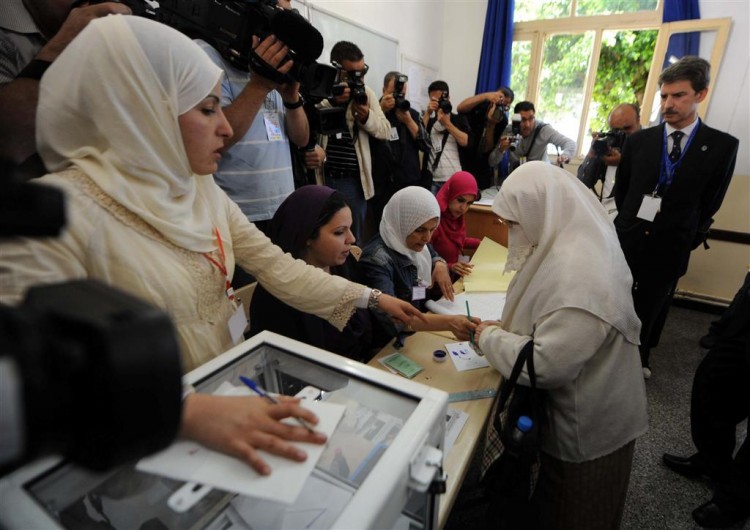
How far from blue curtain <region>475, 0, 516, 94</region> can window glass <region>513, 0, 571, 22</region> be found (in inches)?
6.9

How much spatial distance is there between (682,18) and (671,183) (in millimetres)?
2971

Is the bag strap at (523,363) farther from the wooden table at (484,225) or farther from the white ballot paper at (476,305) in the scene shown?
the wooden table at (484,225)

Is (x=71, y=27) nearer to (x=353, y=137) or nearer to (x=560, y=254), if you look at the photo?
(x=560, y=254)

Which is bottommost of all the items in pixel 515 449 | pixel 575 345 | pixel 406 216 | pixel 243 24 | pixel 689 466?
pixel 689 466

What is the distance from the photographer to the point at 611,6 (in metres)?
4.24

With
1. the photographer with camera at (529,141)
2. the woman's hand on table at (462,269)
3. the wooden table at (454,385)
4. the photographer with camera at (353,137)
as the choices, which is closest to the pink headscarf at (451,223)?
the woman's hand on table at (462,269)

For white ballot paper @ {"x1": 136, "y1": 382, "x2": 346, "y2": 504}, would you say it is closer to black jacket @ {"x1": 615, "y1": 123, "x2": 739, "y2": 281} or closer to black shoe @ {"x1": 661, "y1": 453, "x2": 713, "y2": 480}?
black shoe @ {"x1": 661, "y1": 453, "x2": 713, "y2": 480}

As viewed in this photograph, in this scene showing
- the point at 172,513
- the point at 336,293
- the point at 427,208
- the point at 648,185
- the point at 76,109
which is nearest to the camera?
the point at 172,513

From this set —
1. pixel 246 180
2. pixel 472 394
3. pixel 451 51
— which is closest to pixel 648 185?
pixel 472 394

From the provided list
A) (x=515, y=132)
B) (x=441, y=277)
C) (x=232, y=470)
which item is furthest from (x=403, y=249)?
(x=515, y=132)

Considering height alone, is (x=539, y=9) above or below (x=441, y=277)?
above

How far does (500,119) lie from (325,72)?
257cm

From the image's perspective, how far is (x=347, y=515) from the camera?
1.31 feet

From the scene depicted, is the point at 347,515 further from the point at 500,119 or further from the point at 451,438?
the point at 500,119
